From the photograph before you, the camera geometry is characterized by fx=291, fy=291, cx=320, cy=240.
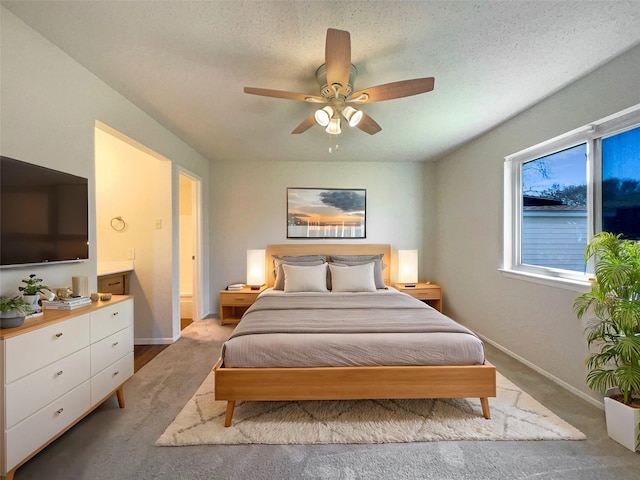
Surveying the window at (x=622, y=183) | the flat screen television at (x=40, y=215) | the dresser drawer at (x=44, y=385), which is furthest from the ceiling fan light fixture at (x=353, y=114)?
the dresser drawer at (x=44, y=385)

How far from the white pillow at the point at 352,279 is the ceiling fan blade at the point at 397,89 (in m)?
2.18

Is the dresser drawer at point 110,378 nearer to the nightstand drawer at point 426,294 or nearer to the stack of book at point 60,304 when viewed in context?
the stack of book at point 60,304

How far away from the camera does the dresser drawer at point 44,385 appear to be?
130 cm

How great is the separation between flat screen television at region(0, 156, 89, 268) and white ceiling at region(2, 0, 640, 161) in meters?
0.85

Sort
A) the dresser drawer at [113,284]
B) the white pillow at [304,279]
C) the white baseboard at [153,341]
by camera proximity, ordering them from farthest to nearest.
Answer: the white pillow at [304,279] < the white baseboard at [153,341] < the dresser drawer at [113,284]

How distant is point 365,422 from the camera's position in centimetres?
190

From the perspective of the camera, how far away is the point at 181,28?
1661 millimetres

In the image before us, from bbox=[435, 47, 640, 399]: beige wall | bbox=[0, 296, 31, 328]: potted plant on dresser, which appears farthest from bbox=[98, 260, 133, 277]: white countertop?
bbox=[435, 47, 640, 399]: beige wall

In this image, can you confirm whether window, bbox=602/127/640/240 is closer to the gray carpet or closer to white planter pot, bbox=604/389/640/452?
white planter pot, bbox=604/389/640/452

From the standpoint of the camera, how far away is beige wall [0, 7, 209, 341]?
1579 millimetres

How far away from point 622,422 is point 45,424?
311 centimetres

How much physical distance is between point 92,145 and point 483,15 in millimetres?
2710

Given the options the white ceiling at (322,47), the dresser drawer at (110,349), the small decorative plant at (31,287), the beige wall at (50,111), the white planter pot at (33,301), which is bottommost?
the dresser drawer at (110,349)

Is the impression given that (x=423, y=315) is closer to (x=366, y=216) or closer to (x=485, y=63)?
(x=485, y=63)
